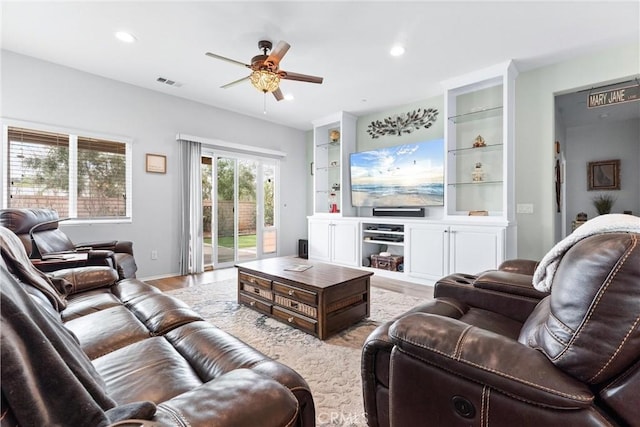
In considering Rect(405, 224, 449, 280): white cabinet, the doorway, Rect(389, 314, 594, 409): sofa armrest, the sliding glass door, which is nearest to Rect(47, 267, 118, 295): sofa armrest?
Rect(389, 314, 594, 409): sofa armrest

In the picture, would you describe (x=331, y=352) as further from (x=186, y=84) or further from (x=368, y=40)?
(x=186, y=84)

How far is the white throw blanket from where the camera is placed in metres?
0.87

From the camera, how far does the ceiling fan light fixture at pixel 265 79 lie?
279 centimetres

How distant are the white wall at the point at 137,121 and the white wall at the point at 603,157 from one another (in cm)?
677

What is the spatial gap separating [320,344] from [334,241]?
304 centimetres

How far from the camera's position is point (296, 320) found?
2.50m

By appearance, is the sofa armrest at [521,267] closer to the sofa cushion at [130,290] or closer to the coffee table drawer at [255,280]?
the coffee table drawer at [255,280]

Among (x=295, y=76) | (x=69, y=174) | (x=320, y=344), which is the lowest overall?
(x=320, y=344)

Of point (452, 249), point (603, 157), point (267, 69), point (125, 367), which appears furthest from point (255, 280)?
point (603, 157)

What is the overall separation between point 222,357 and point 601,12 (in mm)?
3955

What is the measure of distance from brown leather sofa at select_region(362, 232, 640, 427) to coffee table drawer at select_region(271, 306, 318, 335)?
1.33m

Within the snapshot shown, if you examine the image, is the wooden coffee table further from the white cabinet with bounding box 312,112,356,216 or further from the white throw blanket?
the white cabinet with bounding box 312,112,356,216

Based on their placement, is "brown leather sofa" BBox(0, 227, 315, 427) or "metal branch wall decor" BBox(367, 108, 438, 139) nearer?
"brown leather sofa" BBox(0, 227, 315, 427)

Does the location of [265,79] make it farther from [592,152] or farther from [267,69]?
[592,152]
